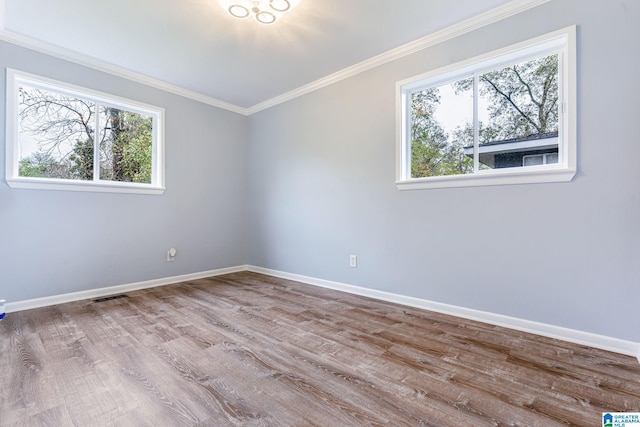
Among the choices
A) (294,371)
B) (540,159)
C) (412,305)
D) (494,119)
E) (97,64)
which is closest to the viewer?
(294,371)

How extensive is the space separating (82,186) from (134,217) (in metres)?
0.59

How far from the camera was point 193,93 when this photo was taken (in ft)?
12.9

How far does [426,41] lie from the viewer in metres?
2.72

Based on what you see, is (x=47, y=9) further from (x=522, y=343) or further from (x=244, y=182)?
(x=522, y=343)

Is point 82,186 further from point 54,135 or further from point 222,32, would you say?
point 222,32

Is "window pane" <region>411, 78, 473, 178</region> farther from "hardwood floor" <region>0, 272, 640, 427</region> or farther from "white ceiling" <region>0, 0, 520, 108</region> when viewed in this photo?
"hardwood floor" <region>0, 272, 640, 427</region>

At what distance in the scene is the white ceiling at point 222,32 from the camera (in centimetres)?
230

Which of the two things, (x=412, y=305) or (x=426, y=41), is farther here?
(x=412, y=305)

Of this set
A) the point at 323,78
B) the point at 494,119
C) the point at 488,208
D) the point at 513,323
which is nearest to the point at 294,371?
the point at 513,323

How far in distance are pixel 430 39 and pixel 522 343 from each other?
2633 mm

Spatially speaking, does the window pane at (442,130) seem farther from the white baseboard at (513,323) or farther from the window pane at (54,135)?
the window pane at (54,135)

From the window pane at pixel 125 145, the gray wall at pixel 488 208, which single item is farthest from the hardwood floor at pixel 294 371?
the window pane at pixel 125 145

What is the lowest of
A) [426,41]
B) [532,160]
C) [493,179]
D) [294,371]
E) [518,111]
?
[294,371]

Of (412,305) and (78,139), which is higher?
(78,139)
